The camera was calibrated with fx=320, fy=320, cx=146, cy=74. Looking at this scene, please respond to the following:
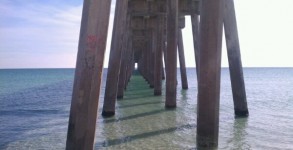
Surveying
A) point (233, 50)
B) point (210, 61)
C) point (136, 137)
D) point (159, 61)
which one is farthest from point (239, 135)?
point (159, 61)

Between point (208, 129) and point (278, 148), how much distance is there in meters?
1.74

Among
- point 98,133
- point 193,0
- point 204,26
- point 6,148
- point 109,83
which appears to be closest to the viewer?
point 204,26

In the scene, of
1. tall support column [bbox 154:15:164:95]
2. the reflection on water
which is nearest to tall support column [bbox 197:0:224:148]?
the reflection on water

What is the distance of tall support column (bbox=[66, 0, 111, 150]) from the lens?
3467 millimetres

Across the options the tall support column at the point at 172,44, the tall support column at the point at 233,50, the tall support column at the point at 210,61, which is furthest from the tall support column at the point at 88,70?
the tall support column at the point at 172,44

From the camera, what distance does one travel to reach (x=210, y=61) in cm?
505

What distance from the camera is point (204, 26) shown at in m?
5.06

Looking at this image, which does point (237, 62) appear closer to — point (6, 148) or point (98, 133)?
point (98, 133)

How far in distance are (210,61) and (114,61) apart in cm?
467

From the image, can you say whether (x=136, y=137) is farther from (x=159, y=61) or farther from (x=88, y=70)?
(x=159, y=61)

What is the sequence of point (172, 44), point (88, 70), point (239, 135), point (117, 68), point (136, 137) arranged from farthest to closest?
1. point (172, 44)
2. point (117, 68)
3. point (239, 135)
4. point (136, 137)
5. point (88, 70)

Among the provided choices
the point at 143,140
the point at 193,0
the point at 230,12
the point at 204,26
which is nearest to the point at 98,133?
the point at 143,140

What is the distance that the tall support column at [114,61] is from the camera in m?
Result: 9.16

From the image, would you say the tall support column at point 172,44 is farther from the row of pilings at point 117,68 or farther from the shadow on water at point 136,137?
the shadow on water at point 136,137
